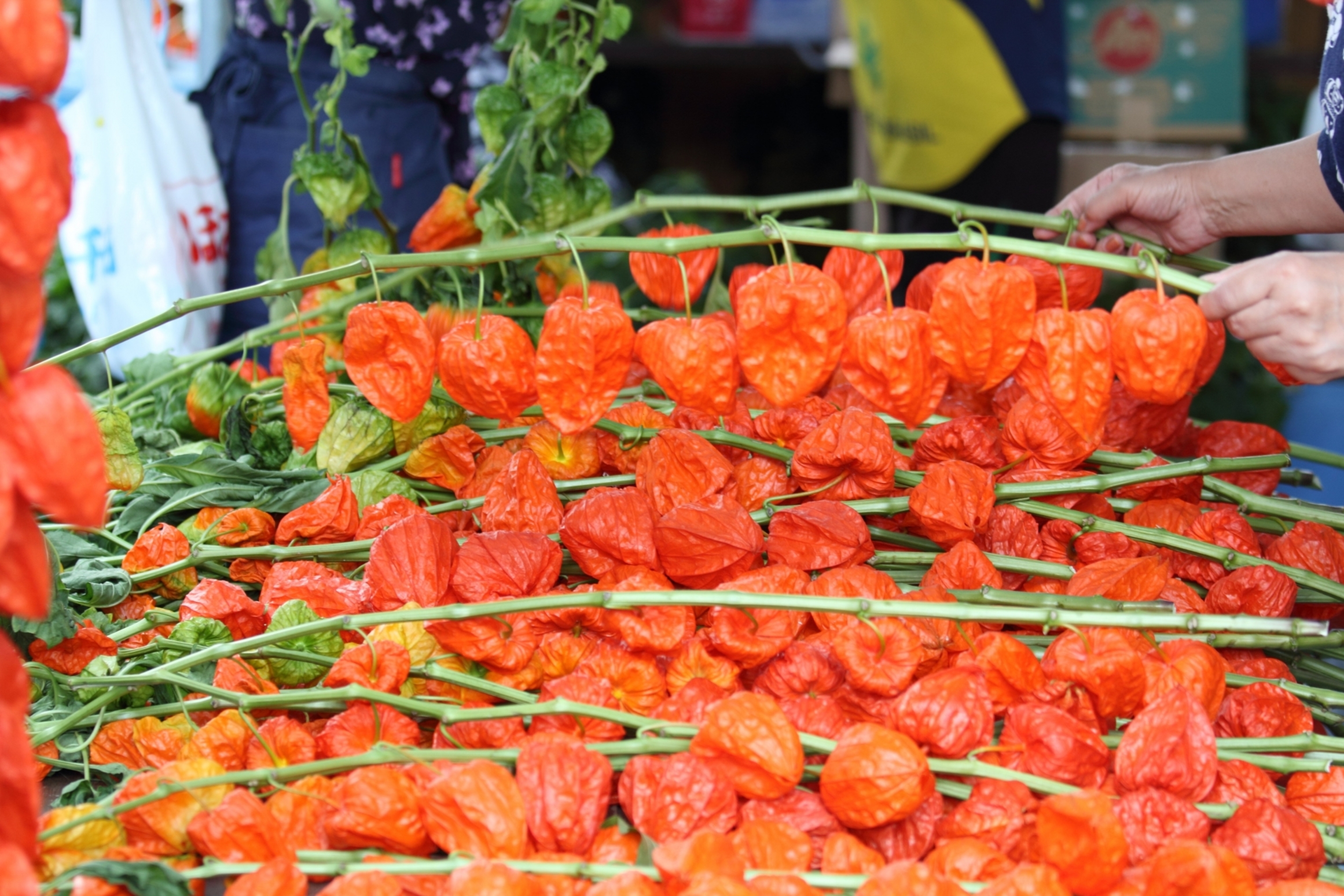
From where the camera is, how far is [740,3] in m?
5.45

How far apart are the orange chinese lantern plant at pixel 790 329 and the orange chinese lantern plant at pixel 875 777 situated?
1.31ft

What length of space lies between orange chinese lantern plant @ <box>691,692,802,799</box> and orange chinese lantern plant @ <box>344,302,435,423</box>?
20.3 inches

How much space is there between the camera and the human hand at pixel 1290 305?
1.15 meters

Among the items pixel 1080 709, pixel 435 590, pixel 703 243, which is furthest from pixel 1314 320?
pixel 435 590

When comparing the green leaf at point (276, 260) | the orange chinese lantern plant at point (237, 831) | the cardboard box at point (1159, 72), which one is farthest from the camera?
the cardboard box at point (1159, 72)

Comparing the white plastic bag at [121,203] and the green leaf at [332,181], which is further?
the white plastic bag at [121,203]

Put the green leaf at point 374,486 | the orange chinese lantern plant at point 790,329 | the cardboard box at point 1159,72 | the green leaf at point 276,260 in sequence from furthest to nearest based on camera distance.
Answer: the cardboard box at point 1159,72 < the green leaf at point 276,260 < the green leaf at point 374,486 < the orange chinese lantern plant at point 790,329

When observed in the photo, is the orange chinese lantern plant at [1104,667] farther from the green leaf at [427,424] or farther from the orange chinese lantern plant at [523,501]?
the green leaf at [427,424]

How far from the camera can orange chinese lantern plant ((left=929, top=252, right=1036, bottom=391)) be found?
111cm

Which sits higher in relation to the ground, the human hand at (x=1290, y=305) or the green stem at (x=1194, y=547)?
the human hand at (x=1290, y=305)

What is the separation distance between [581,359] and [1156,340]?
1.90 ft

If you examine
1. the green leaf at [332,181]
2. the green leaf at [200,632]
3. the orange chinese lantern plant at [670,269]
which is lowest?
the green leaf at [200,632]

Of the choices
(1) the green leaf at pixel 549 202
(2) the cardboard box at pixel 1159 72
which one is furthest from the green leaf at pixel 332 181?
(2) the cardboard box at pixel 1159 72

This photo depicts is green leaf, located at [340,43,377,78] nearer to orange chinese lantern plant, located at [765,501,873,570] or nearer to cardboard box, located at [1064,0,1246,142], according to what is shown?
orange chinese lantern plant, located at [765,501,873,570]
